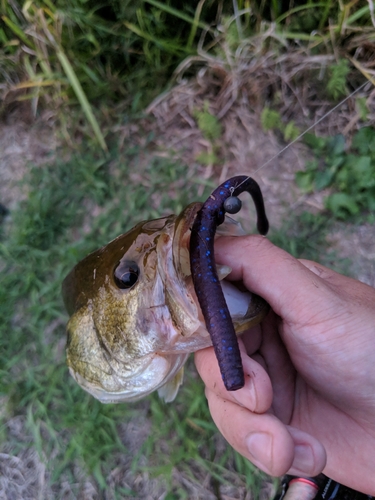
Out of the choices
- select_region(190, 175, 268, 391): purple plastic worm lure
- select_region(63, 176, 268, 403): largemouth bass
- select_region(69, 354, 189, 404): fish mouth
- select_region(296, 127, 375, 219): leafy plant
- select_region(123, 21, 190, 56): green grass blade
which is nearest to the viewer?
select_region(190, 175, 268, 391): purple plastic worm lure

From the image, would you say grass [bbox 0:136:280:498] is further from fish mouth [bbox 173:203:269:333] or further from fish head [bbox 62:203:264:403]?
fish mouth [bbox 173:203:269:333]

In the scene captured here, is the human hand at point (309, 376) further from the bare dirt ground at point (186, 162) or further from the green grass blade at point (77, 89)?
the green grass blade at point (77, 89)

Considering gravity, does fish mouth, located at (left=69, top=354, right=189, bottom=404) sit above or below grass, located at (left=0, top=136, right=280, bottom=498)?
above

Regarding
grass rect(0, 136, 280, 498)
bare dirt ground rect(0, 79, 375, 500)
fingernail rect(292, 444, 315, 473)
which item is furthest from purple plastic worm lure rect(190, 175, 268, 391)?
bare dirt ground rect(0, 79, 375, 500)

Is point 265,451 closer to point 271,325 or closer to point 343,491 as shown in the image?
point 271,325

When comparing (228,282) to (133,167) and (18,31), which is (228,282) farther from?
(18,31)

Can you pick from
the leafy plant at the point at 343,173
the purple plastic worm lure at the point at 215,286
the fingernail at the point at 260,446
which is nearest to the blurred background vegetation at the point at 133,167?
the leafy plant at the point at 343,173

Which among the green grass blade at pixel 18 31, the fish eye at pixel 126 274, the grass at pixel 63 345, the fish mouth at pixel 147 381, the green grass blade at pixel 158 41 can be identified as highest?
the green grass blade at pixel 18 31
